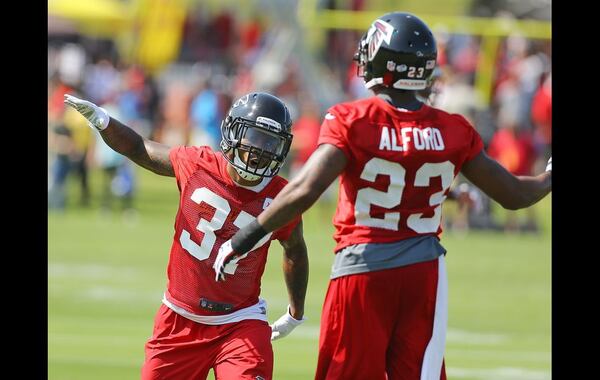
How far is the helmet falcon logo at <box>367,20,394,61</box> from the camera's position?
19.0ft

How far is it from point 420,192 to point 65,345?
5487 millimetres

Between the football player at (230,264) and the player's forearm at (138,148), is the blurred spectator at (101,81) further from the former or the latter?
the football player at (230,264)

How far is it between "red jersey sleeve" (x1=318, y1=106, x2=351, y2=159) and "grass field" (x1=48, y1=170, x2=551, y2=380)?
13.3ft

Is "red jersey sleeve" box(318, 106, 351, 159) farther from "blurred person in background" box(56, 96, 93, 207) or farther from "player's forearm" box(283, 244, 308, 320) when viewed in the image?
"blurred person in background" box(56, 96, 93, 207)

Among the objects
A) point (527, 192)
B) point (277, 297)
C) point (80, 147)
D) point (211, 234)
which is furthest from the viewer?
point (80, 147)

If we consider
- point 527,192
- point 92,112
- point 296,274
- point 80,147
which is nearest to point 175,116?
point 80,147

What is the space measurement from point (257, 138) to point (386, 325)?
4.03 feet

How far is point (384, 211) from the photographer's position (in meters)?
5.72

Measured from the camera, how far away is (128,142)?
6590 mm

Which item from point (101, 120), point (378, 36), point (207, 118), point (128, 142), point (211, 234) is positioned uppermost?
point (207, 118)

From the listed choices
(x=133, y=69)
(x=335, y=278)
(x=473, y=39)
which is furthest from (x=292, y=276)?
(x=133, y=69)

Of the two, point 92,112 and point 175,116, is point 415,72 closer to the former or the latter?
point 92,112

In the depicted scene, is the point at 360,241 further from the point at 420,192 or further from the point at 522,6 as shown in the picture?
the point at 522,6

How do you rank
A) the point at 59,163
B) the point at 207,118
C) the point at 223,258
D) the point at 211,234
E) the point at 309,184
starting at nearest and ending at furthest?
the point at 309,184 → the point at 223,258 → the point at 211,234 → the point at 59,163 → the point at 207,118
